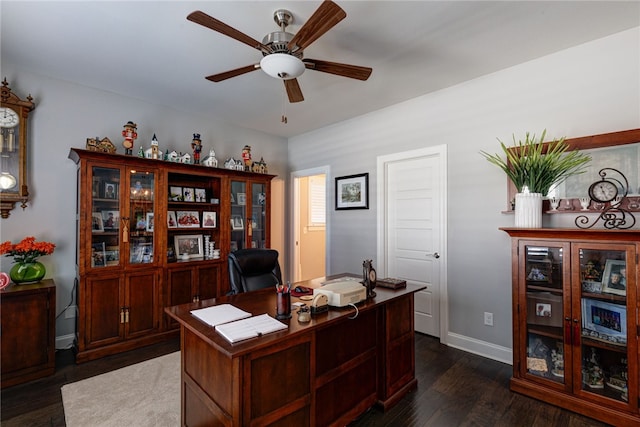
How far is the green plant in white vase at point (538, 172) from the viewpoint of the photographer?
2266 mm

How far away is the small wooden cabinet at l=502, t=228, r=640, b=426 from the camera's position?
1933 mm

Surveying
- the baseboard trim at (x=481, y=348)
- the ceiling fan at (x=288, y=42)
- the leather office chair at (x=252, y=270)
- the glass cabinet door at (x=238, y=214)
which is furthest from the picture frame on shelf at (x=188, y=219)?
the baseboard trim at (x=481, y=348)

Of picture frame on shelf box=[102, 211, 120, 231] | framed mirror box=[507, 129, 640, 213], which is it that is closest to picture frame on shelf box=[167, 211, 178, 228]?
picture frame on shelf box=[102, 211, 120, 231]

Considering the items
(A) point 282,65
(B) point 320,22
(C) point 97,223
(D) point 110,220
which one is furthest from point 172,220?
(B) point 320,22

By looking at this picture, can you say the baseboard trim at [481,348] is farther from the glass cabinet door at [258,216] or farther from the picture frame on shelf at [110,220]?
the picture frame on shelf at [110,220]

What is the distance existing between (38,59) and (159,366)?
2.91 meters

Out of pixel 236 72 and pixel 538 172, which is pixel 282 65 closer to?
pixel 236 72

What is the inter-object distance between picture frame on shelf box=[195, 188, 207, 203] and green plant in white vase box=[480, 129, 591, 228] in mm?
3348

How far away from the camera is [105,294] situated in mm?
2904

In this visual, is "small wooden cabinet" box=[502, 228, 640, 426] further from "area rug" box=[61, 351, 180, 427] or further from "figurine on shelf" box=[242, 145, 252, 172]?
"figurine on shelf" box=[242, 145, 252, 172]

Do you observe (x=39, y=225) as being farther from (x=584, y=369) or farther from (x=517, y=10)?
(x=584, y=369)

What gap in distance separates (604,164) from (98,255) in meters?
4.42

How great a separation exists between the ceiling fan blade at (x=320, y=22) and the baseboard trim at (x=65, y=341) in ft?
11.4

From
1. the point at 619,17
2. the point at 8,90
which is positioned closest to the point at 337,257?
the point at 619,17
